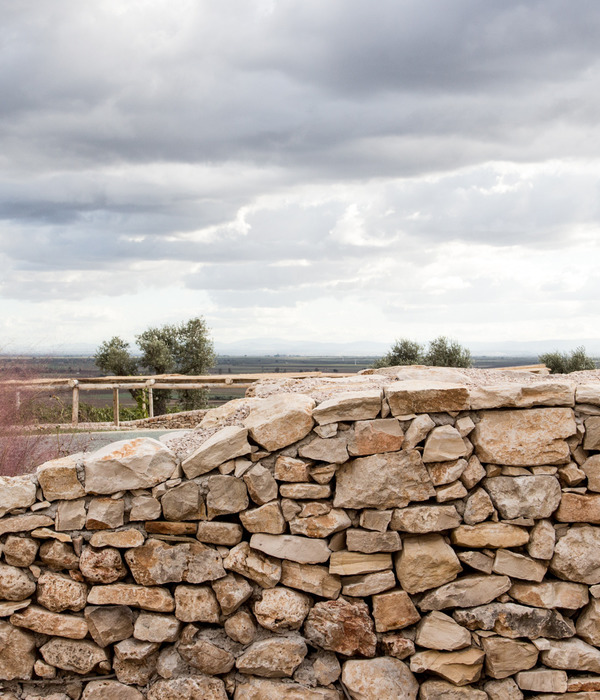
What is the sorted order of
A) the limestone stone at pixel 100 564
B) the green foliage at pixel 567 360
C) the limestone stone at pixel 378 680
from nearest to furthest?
the limestone stone at pixel 378 680 → the limestone stone at pixel 100 564 → the green foliage at pixel 567 360

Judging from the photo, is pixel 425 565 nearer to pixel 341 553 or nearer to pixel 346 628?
pixel 341 553

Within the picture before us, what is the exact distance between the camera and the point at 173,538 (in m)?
4.30

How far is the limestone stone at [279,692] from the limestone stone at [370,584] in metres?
0.64

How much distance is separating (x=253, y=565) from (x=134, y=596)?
0.80 meters

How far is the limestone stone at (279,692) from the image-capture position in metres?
4.25

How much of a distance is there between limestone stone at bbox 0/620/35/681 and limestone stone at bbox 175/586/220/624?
1.06 m

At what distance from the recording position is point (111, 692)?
4.37 metres

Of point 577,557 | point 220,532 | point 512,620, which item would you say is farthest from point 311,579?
point 577,557

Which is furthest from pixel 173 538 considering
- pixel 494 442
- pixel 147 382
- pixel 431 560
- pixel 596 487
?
pixel 147 382

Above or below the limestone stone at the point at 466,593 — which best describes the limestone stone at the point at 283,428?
above

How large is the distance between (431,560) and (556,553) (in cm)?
82

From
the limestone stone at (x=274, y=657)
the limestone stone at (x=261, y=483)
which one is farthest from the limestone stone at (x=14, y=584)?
the limestone stone at (x=261, y=483)

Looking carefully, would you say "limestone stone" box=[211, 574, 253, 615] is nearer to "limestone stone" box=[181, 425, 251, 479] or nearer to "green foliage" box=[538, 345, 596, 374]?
"limestone stone" box=[181, 425, 251, 479]

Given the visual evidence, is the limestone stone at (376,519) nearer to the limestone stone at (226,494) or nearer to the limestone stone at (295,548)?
the limestone stone at (295,548)
